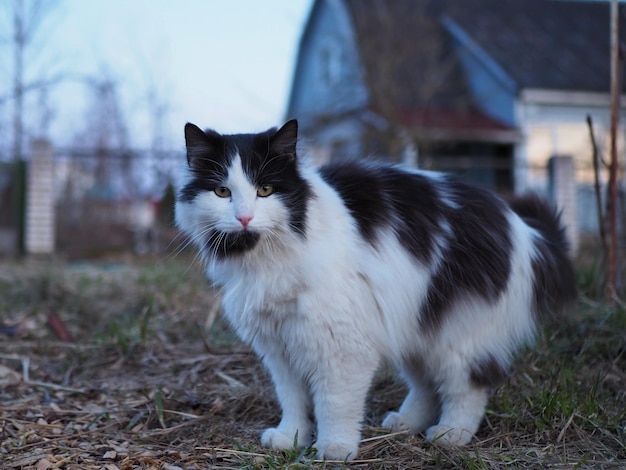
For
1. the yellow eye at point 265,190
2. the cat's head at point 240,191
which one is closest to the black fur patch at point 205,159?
the cat's head at point 240,191

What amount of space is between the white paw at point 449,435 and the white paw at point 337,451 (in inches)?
15.4

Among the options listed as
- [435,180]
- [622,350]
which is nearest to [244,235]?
[435,180]

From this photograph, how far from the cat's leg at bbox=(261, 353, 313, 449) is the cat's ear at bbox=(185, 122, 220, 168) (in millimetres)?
901

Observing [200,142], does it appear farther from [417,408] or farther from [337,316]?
[417,408]

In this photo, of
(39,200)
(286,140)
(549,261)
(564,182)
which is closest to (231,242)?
(286,140)

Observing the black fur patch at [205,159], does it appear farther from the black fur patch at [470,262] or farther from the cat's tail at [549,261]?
the cat's tail at [549,261]

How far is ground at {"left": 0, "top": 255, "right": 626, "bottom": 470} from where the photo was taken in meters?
2.58

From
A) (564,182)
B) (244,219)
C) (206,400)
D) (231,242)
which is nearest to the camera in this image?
(244,219)

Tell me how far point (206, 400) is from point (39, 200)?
828cm

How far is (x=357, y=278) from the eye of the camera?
105 inches

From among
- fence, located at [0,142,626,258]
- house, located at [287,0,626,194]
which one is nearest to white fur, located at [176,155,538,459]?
fence, located at [0,142,626,258]

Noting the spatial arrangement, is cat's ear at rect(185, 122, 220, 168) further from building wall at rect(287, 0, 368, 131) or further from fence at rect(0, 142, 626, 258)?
building wall at rect(287, 0, 368, 131)

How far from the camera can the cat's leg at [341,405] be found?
2604 mm

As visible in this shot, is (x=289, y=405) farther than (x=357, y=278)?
Yes
